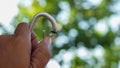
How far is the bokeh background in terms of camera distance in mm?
5719

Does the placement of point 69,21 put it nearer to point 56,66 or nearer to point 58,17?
point 58,17

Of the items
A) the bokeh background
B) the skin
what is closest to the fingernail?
the skin

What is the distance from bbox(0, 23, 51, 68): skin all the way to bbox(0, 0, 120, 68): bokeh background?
4538mm

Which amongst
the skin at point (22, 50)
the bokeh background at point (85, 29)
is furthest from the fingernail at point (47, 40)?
the bokeh background at point (85, 29)

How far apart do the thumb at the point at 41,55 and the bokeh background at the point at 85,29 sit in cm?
453

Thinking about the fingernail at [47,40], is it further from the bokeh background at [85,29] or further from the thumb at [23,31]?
the bokeh background at [85,29]

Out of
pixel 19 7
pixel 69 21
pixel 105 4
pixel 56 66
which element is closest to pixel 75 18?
pixel 69 21

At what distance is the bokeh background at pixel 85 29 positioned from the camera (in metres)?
5.72

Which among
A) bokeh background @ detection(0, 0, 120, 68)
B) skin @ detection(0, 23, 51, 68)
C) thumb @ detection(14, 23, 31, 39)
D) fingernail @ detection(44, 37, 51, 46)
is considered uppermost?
bokeh background @ detection(0, 0, 120, 68)

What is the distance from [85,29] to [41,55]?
4874mm

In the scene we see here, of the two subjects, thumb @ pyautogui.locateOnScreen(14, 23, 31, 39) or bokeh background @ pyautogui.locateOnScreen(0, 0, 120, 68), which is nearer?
thumb @ pyautogui.locateOnScreen(14, 23, 31, 39)

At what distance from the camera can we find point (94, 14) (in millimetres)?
5930

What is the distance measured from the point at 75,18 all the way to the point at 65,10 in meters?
0.26

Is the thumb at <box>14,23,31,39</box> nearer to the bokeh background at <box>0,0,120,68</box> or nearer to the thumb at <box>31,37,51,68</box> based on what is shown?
the thumb at <box>31,37,51,68</box>
